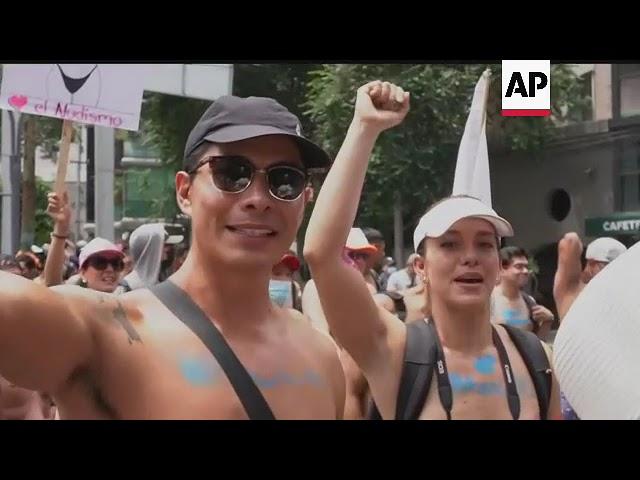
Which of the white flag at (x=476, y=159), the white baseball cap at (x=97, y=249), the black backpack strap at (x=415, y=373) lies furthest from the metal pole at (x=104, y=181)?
the white flag at (x=476, y=159)

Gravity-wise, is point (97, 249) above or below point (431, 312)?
above

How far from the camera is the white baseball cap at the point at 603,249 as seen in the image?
9.60 ft

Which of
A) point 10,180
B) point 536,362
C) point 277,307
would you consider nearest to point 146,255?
point 277,307

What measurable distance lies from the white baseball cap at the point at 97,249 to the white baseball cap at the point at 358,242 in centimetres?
63

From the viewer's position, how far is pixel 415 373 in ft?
9.09

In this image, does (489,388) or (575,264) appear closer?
(489,388)

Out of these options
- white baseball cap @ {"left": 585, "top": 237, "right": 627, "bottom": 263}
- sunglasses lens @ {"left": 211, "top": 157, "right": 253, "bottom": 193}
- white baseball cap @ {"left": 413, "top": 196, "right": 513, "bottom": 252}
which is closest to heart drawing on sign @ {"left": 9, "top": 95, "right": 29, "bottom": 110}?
sunglasses lens @ {"left": 211, "top": 157, "right": 253, "bottom": 193}

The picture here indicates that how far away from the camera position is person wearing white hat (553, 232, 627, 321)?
9.59ft

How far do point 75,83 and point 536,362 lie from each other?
1.42 metres

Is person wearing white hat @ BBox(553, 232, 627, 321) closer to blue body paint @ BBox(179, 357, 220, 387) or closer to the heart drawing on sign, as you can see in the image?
blue body paint @ BBox(179, 357, 220, 387)

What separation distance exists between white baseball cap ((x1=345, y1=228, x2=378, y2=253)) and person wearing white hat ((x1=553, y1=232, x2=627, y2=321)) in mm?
543

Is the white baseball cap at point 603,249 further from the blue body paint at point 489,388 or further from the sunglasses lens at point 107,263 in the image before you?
the sunglasses lens at point 107,263

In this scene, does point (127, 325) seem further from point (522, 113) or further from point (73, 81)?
point (522, 113)

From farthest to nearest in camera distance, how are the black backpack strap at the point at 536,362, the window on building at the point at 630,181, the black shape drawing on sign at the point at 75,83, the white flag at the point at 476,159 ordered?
the window on building at the point at 630,181
the white flag at the point at 476,159
the black backpack strap at the point at 536,362
the black shape drawing on sign at the point at 75,83
